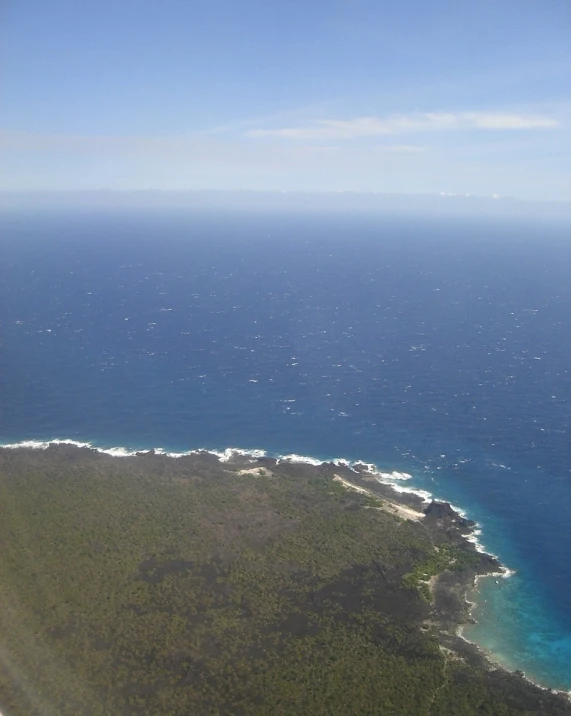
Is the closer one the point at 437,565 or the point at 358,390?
the point at 437,565

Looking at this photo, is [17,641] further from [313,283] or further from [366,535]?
[313,283]

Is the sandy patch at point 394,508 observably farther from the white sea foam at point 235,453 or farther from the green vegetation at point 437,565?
the white sea foam at point 235,453

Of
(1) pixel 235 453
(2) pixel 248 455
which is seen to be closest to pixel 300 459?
(2) pixel 248 455

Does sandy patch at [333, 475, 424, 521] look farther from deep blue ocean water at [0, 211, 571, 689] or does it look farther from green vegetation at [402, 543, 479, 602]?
deep blue ocean water at [0, 211, 571, 689]

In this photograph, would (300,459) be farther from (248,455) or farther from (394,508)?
(394,508)

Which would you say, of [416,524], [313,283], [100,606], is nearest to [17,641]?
[100,606]
